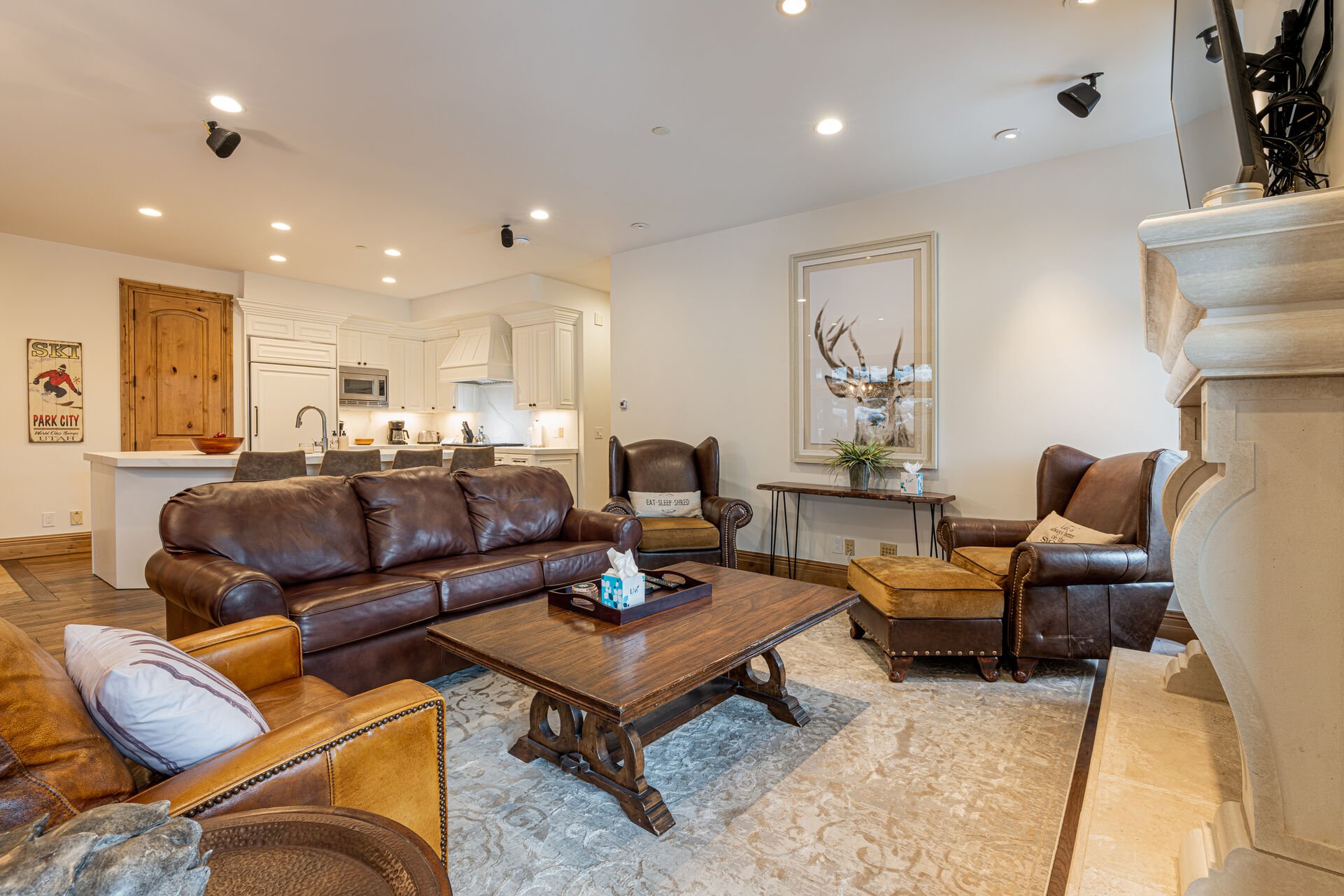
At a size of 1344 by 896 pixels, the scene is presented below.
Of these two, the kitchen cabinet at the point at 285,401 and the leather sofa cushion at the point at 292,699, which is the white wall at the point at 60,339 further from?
the leather sofa cushion at the point at 292,699

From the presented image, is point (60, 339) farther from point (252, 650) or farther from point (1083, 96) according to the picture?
point (1083, 96)

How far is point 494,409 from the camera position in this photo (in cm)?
781

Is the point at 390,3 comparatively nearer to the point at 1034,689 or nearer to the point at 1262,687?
the point at 1262,687

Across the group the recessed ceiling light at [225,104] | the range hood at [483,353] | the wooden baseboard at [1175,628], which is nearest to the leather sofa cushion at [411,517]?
the recessed ceiling light at [225,104]

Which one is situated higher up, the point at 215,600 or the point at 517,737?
the point at 215,600

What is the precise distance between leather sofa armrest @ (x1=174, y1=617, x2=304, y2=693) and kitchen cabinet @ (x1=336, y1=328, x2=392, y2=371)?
240 inches

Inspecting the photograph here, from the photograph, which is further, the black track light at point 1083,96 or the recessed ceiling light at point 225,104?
the recessed ceiling light at point 225,104

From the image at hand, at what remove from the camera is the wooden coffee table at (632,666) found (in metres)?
1.60

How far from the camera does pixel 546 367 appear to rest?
6.62 metres

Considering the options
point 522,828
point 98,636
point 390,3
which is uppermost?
point 390,3

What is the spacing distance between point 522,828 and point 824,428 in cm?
334

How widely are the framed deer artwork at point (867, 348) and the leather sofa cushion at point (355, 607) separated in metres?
2.90

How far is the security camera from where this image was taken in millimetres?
3176

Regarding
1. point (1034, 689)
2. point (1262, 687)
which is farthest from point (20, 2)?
point (1034, 689)
